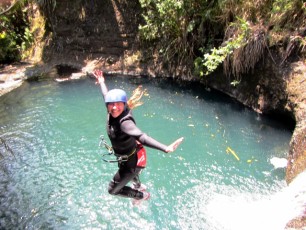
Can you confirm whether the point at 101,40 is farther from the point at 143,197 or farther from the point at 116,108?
the point at 116,108

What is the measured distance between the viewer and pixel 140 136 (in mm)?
4047

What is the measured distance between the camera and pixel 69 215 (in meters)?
5.95

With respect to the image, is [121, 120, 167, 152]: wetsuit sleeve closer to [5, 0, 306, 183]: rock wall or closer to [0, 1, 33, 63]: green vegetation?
[5, 0, 306, 183]: rock wall

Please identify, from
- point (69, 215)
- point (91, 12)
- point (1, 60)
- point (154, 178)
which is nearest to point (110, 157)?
point (154, 178)

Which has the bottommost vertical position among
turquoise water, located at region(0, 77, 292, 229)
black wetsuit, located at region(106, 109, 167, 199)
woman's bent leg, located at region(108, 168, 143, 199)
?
turquoise water, located at region(0, 77, 292, 229)

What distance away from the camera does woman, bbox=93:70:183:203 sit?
4062 millimetres

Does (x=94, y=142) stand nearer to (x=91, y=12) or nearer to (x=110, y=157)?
(x=110, y=157)

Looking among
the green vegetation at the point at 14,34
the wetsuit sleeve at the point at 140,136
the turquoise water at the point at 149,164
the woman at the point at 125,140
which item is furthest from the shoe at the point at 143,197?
the green vegetation at the point at 14,34

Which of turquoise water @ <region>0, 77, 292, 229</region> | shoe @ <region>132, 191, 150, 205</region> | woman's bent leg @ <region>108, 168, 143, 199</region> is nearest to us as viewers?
woman's bent leg @ <region>108, 168, 143, 199</region>

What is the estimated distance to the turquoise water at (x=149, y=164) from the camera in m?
5.92

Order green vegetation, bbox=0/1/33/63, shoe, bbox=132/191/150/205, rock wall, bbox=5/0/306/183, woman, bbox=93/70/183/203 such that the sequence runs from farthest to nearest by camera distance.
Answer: green vegetation, bbox=0/1/33/63 → rock wall, bbox=5/0/306/183 → shoe, bbox=132/191/150/205 → woman, bbox=93/70/183/203

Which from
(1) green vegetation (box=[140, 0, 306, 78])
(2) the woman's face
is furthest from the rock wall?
(2) the woman's face

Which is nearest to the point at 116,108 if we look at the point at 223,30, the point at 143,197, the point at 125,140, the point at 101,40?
the point at 125,140

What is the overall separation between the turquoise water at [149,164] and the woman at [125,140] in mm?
1071
